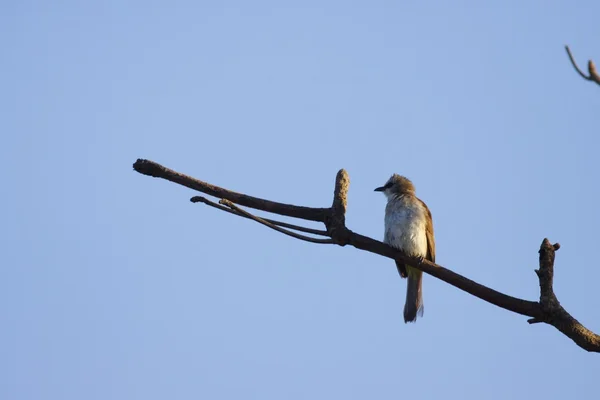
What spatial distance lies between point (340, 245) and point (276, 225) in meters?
0.45

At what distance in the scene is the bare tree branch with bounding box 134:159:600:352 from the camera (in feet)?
16.0

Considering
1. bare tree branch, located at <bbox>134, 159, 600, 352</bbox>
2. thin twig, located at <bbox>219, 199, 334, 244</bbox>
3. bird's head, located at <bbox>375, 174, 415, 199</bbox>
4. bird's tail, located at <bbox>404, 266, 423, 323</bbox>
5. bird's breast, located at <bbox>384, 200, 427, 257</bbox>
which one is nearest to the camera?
bare tree branch, located at <bbox>134, 159, 600, 352</bbox>

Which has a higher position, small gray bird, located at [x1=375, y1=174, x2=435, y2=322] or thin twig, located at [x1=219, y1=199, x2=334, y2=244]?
small gray bird, located at [x1=375, y1=174, x2=435, y2=322]

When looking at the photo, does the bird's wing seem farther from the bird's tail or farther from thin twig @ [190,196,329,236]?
thin twig @ [190,196,329,236]

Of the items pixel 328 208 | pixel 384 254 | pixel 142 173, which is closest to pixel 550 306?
pixel 384 254

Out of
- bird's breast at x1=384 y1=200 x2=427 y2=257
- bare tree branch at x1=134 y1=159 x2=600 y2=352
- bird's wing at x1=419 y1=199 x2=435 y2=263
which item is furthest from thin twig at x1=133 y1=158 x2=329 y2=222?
bird's wing at x1=419 y1=199 x2=435 y2=263

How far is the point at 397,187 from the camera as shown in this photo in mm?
10211

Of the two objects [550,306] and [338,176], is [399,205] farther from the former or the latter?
[550,306]

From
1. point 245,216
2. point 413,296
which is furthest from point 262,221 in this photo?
point 413,296

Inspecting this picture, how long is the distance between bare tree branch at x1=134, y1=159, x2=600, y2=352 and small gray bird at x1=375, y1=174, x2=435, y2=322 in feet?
9.69

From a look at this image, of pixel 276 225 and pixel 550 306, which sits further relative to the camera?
pixel 276 225

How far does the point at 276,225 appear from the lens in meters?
5.58

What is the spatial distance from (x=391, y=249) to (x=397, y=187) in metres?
4.80

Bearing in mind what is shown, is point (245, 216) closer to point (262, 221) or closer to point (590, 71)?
point (262, 221)
